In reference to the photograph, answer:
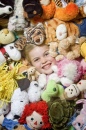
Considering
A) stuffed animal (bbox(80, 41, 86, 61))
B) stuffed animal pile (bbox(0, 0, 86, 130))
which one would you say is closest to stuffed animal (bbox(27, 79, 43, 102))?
stuffed animal pile (bbox(0, 0, 86, 130))

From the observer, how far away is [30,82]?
1162mm

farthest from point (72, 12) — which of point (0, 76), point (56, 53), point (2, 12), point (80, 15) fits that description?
point (0, 76)

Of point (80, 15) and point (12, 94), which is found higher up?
point (80, 15)

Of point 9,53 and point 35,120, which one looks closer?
point 35,120

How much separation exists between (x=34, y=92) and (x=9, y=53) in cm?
21

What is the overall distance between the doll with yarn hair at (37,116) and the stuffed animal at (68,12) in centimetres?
35

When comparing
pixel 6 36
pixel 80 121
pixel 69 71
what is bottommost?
pixel 80 121

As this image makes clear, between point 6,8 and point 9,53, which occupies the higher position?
point 6,8

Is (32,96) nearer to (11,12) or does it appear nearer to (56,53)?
(56,53)

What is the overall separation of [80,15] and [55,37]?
0.14m

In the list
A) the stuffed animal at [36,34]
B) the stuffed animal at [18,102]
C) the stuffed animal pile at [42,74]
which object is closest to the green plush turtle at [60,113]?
the stuffed animal pile at [42,74]

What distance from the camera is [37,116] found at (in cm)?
106

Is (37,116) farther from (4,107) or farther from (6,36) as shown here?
(6,36)

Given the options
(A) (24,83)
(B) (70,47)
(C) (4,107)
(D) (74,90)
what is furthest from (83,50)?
(C) (4,107)
